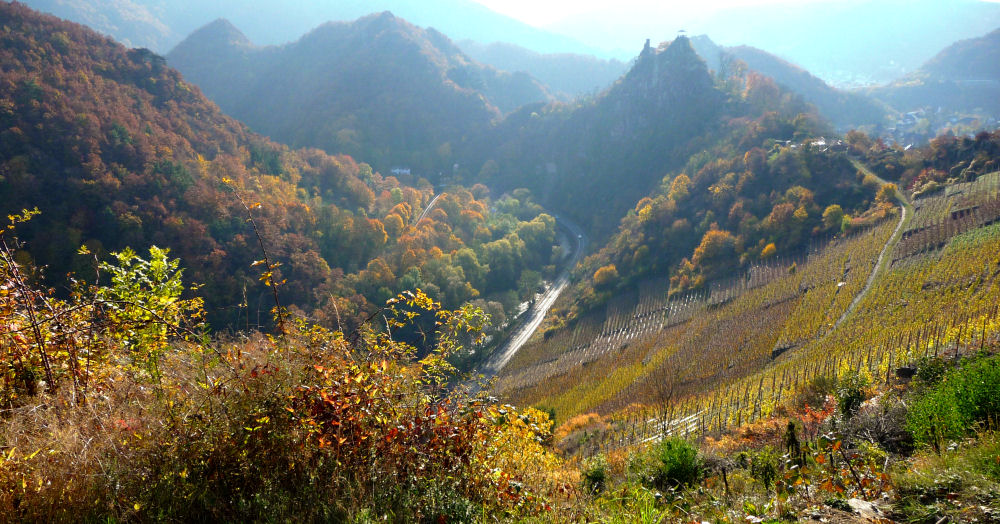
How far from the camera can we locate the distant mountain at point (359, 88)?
119625 mm

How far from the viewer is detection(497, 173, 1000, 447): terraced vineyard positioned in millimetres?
19891

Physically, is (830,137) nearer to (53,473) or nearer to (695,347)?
(695,347)

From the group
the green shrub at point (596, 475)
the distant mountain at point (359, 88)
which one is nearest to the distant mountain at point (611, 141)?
the distant mountain at point (359, 88)

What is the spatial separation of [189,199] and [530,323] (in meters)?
44.5

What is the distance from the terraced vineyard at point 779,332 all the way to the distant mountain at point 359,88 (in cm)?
8723

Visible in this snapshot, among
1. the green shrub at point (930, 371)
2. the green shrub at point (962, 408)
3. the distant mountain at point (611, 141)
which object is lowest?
the green shrub at point (962, 408)

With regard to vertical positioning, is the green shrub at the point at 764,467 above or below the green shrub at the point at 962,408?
below

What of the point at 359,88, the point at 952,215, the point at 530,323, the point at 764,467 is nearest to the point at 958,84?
the point at 952,215

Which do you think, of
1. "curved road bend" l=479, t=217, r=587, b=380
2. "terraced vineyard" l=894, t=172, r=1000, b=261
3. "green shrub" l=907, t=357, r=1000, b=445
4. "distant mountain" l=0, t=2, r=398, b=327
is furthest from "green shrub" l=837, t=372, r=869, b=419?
"distant mountain" l=0, t=2, r=398, b=327

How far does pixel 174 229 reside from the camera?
4519 cm

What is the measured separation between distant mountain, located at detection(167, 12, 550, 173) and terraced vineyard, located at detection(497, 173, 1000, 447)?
286ft

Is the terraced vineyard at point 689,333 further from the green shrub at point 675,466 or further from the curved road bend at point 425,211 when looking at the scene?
the curved road bend at point 425,211

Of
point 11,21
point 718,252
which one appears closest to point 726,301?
point 718,252

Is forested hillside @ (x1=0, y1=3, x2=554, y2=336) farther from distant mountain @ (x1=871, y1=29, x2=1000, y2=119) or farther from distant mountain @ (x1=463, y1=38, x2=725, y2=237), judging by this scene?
distant mountain @ (x1=871, y1=29, x2=1000, y2=119)
